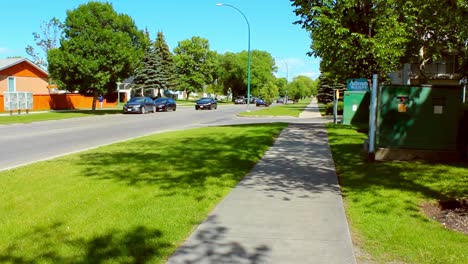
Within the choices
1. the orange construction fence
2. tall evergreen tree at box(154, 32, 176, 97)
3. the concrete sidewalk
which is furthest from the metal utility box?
tall evergreen tree at box(154, 32, 176, 97)

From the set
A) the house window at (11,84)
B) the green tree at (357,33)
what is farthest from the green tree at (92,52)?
the green tree at (357,33)

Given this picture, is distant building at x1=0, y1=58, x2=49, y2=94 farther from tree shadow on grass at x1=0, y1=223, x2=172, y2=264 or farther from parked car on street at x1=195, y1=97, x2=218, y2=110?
tree shadow on grass at x1=0, y1=223, x2=172, y2=264

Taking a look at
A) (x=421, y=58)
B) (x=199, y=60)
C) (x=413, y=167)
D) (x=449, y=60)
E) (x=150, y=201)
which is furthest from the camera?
(x=199, y=60)

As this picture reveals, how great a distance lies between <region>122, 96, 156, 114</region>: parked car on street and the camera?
132 ft

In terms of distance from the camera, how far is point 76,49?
3538 cm

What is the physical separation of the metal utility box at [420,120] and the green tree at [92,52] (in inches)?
1115

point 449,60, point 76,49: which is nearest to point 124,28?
point 76,49

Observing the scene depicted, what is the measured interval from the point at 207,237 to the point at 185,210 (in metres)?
1.15

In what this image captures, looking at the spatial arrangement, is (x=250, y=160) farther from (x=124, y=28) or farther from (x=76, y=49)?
(x=124, y=28)

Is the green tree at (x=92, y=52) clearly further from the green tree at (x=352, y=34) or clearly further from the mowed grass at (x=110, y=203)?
the mowed grass at (x=110, y=203)

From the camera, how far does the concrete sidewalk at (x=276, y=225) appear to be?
4.47 meters

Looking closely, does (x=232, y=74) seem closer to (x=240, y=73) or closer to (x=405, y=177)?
(x=240, y=73)

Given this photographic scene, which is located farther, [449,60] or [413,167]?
[449,60]

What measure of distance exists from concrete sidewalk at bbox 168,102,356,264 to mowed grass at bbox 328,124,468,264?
0.25m
